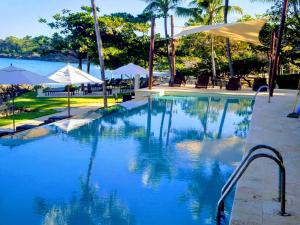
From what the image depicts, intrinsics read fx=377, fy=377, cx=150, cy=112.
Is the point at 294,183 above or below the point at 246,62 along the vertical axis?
below

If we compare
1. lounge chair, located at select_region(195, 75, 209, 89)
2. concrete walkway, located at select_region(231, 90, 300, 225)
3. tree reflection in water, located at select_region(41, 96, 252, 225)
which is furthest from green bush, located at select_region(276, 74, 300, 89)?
concrete walkway, located at select_region(231, 90, 300, 225)

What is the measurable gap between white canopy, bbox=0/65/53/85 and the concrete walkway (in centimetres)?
687

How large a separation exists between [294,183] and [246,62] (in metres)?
24.9

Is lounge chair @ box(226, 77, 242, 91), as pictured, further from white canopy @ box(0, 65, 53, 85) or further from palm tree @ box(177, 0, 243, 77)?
white canopy @ box(0, 65, 53, 85)

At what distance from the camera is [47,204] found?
6180 mm

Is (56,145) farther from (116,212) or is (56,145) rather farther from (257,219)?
(257,219)

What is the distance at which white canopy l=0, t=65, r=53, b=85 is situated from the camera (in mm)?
11664

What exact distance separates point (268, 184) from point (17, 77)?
894 centimetres

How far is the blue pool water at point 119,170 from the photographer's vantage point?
19.2ft

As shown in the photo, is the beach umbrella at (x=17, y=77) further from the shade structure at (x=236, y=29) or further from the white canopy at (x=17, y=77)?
the shade structure at (x=236, y=29)

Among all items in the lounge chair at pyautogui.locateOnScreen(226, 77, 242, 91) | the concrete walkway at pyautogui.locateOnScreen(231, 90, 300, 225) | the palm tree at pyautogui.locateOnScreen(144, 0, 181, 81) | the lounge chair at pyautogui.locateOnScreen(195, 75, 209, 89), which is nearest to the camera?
the concrete walkway at pyautogui.locateOnScreen(231, 90, 300, 225)

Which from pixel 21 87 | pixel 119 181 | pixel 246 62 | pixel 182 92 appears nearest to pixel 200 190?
pixel 119 181

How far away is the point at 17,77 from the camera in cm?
1191

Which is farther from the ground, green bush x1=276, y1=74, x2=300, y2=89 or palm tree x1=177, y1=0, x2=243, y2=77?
palm tree x1=177, y1=0, x2=243, y2=77
